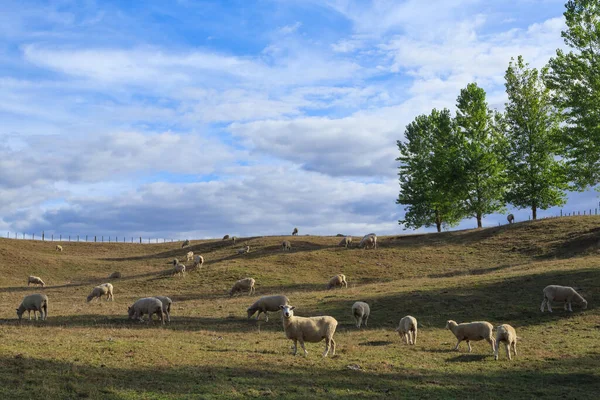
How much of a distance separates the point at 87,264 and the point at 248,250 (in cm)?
2131

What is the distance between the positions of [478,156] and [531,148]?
20.7 feet

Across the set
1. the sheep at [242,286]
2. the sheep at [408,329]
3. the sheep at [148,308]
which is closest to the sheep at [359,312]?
the sheep at [408,329]

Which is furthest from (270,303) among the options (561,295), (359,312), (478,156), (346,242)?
(478,156)

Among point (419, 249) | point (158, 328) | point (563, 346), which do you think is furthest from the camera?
point (419, 249)

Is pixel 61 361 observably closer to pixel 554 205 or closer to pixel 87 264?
pixel 87 264

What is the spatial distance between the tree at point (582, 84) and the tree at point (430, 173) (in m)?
20.8

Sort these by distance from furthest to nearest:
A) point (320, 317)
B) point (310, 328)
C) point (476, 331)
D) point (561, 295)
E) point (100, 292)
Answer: point (100, 292)
point (561, 295)
point (476, 331)
point (320, 317)
point (310, 328)

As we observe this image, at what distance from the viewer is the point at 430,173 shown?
243 feet

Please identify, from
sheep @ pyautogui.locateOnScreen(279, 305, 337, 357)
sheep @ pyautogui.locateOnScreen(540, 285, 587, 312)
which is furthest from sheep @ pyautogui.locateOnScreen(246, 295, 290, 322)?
sheep @ pyautogui.locateOnScreen(540, 285, 587, 312)

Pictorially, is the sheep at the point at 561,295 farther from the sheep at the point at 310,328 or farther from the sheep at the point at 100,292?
the sheep at the point at 100,292

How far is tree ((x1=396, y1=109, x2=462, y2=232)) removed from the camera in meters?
71.9

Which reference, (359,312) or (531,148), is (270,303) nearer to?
(359,312)

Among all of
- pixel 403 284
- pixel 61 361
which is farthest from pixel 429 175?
pixel 61 361

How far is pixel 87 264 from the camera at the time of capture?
68250 mm
